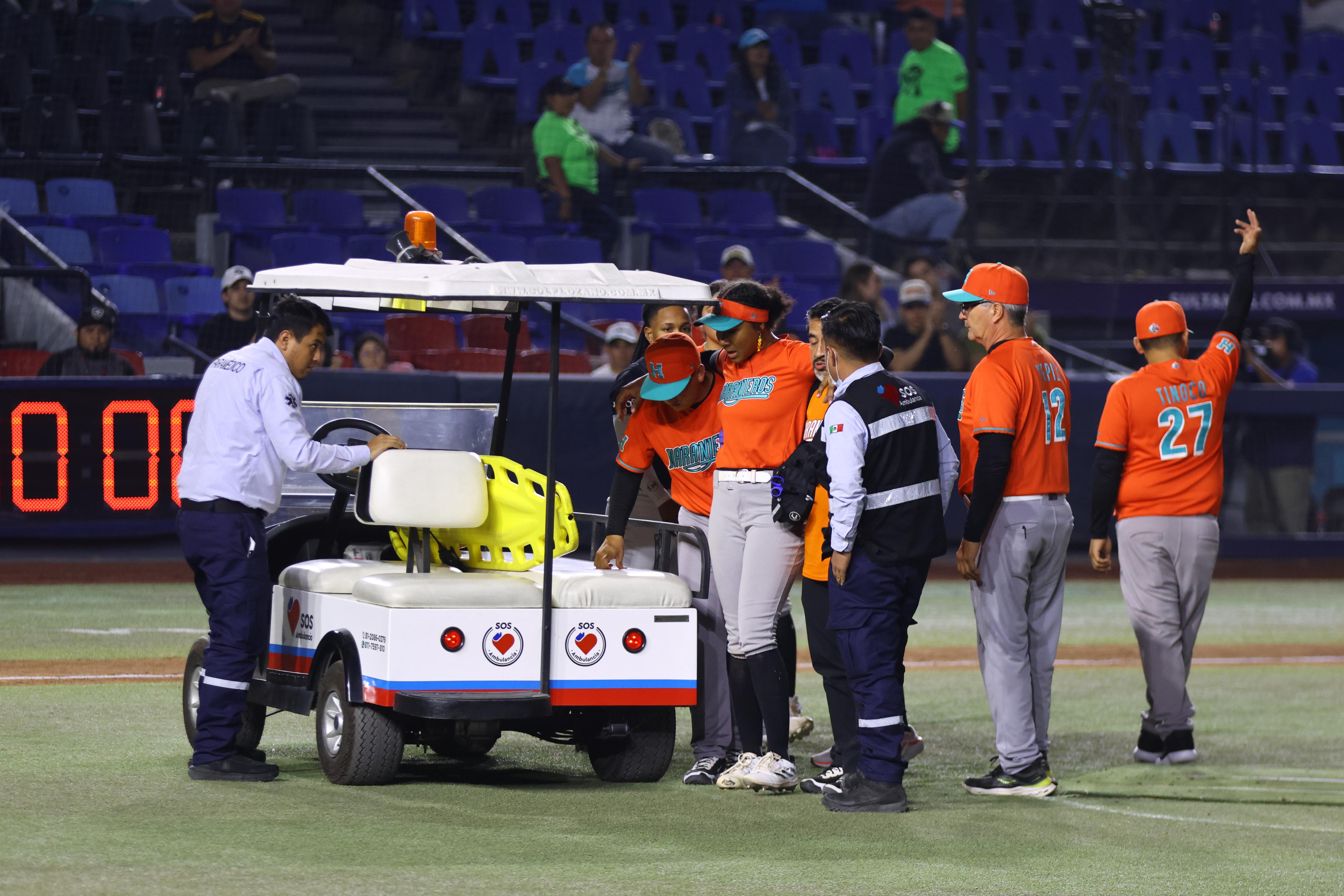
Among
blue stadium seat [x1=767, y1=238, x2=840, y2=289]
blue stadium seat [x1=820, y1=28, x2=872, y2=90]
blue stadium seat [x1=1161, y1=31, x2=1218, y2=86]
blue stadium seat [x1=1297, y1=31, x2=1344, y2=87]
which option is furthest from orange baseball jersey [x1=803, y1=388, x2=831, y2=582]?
blue stadium seat [x1=1297, y1=31, x2=1344, y2=87]

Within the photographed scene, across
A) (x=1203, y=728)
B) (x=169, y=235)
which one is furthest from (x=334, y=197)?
(x=1203, y=728)

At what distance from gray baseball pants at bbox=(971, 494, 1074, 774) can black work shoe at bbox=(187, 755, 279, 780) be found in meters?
2.71

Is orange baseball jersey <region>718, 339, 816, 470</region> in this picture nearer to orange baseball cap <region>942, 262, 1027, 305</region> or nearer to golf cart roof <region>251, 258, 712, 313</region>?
golf cart roof <region>251, 258, 712, 313</region>

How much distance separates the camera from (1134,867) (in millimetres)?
5457

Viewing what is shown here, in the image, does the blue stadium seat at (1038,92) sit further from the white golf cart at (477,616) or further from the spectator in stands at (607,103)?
the white golf cart at (477,616)

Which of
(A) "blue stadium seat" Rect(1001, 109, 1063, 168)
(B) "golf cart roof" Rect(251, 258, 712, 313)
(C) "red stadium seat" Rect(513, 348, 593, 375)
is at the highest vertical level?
(A) "blue stadium seat" Rect(1001, 109, 1063, 168)

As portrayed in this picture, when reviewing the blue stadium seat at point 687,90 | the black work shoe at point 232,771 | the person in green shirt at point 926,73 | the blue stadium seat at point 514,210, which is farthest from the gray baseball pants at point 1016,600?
the blue stadium seat at point 687,90

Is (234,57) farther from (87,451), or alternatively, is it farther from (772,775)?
(772,775)

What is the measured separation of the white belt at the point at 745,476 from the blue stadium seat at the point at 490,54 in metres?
14.3

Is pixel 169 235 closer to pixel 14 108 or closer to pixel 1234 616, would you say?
pixel 14 108

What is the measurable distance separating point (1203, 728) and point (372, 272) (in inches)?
191

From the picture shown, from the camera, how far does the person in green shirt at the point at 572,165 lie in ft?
59.6

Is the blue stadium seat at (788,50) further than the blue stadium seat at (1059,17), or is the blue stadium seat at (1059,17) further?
the blue stadium seat at (1059,17)

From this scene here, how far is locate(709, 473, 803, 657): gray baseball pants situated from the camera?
643 centimetres
